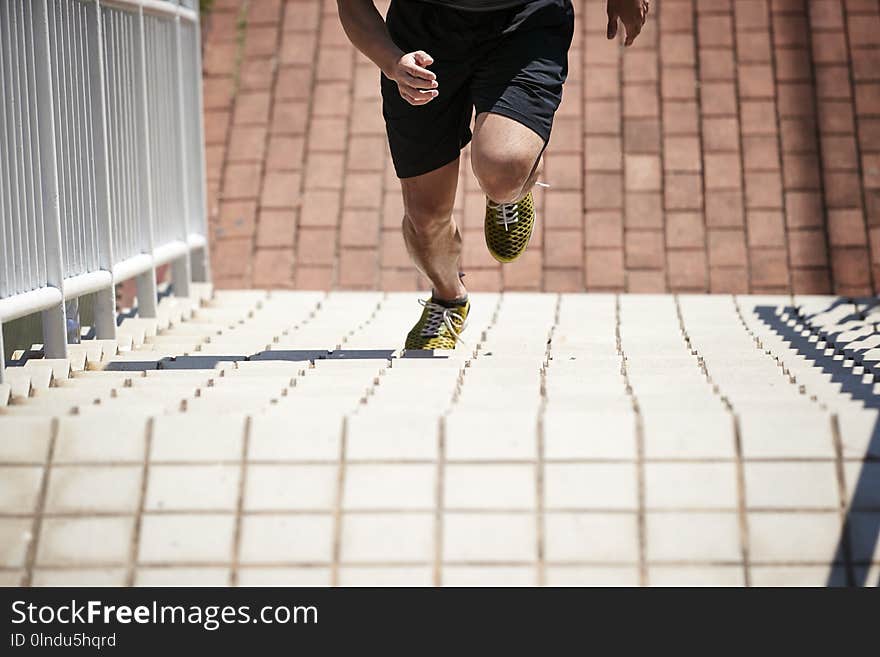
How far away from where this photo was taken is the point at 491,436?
2.60 meters

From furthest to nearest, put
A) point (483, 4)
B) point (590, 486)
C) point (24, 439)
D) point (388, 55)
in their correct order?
point (483, 4), point (388, 55), point (24, 439), point (590, 486)

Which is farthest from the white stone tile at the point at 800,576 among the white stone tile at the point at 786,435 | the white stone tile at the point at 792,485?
the white stone tile at the point at 786,435

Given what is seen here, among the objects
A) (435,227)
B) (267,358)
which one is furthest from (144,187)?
(435,227)

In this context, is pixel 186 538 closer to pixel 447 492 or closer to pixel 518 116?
pixel 447 492

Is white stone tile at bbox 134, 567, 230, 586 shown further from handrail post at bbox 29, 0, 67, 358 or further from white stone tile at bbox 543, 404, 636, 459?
handrail post at bbox 29, 0, 67, 358

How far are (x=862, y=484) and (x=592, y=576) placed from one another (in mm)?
568

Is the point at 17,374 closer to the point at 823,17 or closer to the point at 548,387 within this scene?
the point at 548,387

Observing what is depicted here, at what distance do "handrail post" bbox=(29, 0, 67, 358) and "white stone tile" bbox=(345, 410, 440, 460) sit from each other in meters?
1.46

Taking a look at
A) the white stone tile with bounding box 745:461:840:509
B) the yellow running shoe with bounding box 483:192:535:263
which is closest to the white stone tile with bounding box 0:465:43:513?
the white stone tile with bounding box 745:461:840:509

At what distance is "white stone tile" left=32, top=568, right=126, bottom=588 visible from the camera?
252 cm

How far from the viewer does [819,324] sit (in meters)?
5.12

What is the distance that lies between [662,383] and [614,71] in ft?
15.3
